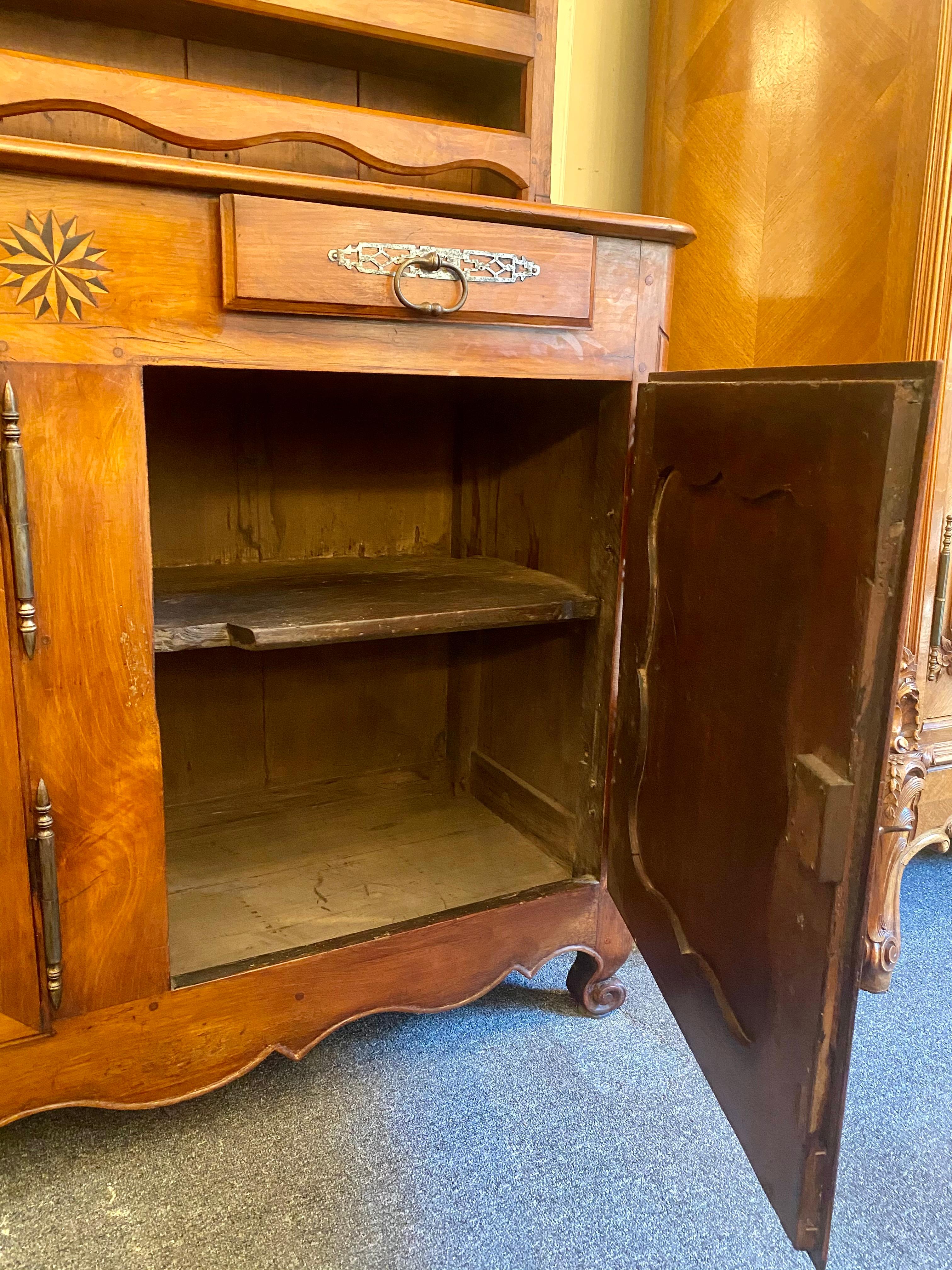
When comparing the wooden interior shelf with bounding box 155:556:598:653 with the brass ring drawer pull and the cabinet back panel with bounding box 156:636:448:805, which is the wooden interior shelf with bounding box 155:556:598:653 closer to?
the cabinet back panel with bounding box 156:636:448:805

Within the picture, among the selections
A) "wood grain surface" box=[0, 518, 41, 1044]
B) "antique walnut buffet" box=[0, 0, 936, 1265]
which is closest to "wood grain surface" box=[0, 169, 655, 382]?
"antique walnut buffet" box=[0, 0, 936, 1265]

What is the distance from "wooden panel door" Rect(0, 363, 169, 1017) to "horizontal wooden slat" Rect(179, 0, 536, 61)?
0.51 m

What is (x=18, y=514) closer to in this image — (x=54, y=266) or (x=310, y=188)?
(x=54, y=266)

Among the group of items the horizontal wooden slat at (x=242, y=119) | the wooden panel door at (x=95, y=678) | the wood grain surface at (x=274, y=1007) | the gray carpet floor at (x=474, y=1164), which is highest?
the horizontal wooden slat at (x=242, y=119)

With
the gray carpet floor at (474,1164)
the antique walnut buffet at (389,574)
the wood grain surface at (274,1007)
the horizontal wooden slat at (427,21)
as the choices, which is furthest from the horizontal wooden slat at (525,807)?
the horizontal wooden slat at (427,21)

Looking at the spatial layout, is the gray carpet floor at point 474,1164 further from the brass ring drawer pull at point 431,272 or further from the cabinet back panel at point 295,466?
the brass ring drawer pull at point 431,272

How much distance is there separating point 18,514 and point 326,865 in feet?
2.37

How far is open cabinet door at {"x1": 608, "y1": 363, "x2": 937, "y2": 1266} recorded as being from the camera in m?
0.64

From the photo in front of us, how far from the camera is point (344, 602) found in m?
1.20

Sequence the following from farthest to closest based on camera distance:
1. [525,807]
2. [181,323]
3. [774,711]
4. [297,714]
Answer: [297,714]
[525,807]
[181,323]
[774,711]

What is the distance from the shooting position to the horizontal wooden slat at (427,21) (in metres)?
1.05

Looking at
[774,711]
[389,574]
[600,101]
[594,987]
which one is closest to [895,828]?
[594,987]

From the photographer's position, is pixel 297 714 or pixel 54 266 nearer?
pixel 54 266

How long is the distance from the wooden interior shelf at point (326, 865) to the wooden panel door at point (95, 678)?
0.37 ft
